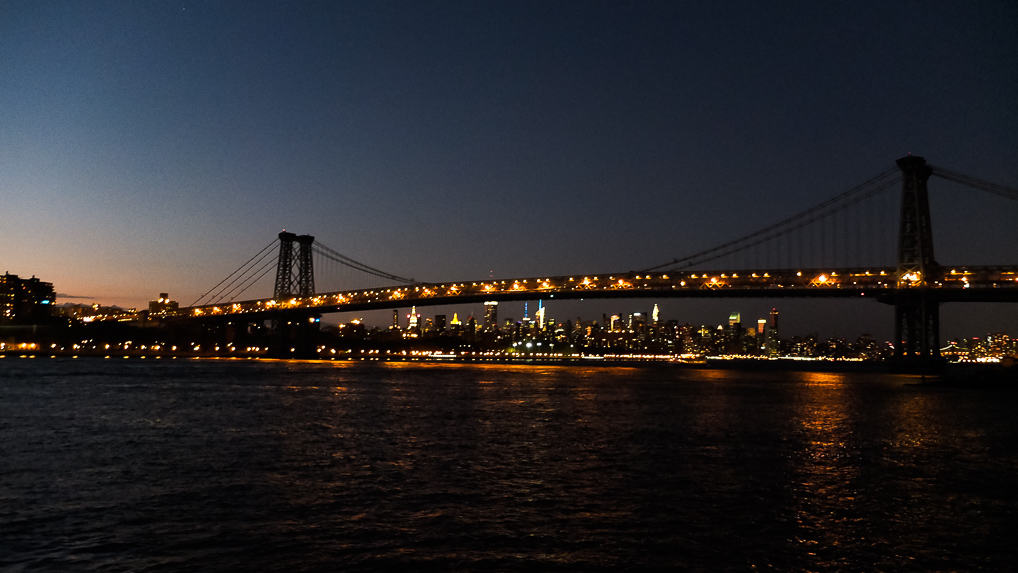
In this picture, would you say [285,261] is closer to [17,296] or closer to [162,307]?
[162,307]

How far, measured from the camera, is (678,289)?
7938 cm

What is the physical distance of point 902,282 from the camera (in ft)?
233

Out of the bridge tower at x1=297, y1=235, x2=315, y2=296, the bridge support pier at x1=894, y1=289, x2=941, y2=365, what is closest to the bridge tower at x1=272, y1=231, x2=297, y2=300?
the bridge tower at x1=297, y1=235, x2=315, y2=296

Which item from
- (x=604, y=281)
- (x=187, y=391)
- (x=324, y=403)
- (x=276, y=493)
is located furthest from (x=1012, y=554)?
(x=604, y=281)

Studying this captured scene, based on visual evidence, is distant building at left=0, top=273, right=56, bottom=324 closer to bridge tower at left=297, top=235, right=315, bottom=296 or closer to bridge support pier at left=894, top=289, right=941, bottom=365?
bridge tower at left=297, top=235, right=315, bottom=296

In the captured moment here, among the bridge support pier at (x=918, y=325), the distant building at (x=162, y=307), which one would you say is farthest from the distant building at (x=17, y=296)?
the bridge support pier at (x=918, y=325)

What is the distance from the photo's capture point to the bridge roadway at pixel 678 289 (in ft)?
226

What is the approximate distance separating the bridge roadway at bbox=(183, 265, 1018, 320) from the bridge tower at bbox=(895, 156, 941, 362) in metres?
0.45

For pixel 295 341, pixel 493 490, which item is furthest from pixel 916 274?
pixel 295 341

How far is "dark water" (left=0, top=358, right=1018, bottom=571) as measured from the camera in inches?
409

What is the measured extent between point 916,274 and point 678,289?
2117 centimetres

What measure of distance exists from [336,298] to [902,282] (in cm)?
6298

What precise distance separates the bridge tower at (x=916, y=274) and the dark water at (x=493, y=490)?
44253 millimetres

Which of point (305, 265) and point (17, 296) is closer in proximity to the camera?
point (305, 265)
